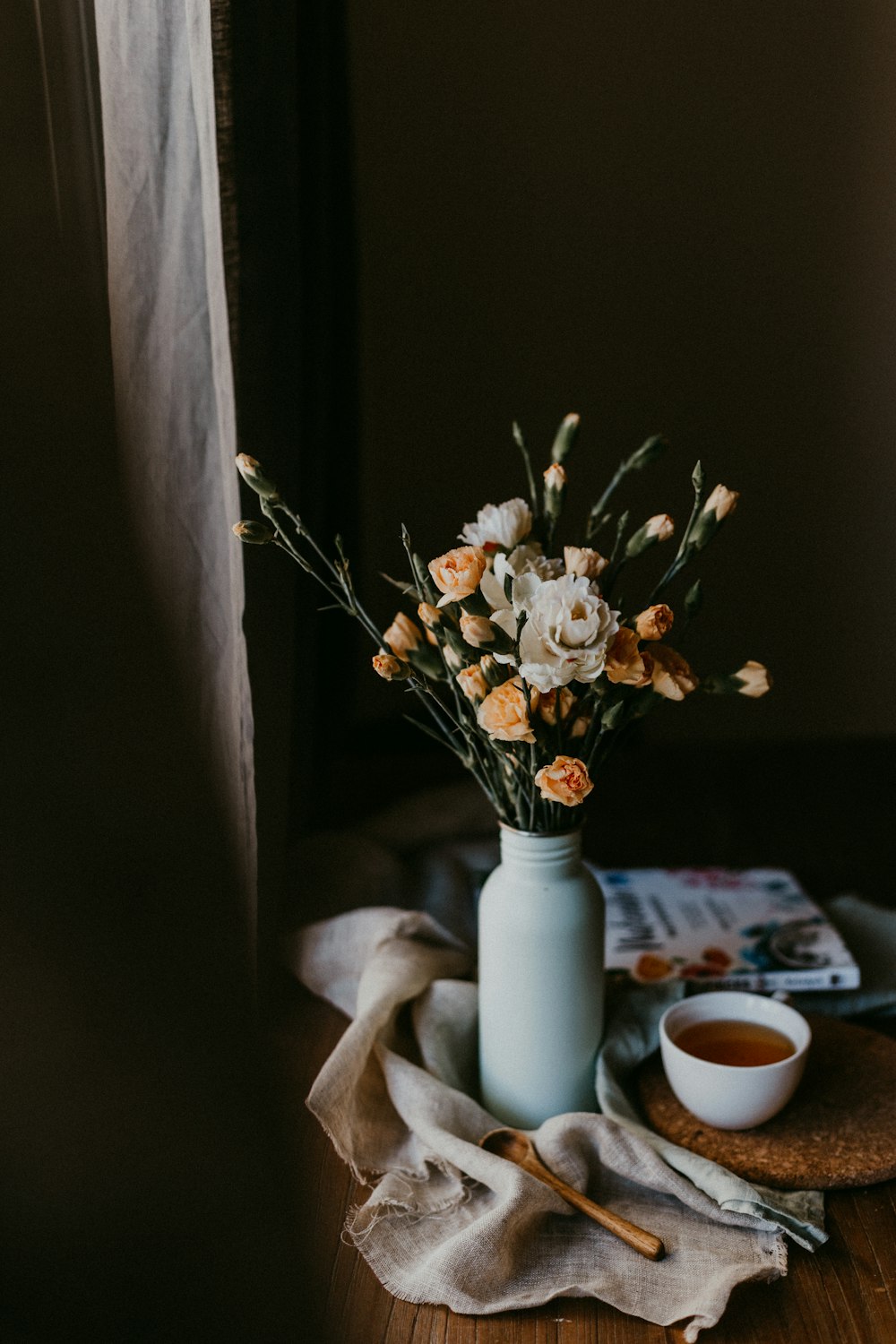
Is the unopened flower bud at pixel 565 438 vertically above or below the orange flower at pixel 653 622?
above

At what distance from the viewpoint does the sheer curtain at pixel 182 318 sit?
819mm

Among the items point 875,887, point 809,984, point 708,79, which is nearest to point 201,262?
point 809,984

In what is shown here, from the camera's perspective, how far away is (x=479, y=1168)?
29.7 inches

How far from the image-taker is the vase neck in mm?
784

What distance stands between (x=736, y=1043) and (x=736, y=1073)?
7 cm

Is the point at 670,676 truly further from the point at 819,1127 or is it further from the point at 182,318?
the point at 182,318

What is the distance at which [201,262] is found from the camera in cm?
88

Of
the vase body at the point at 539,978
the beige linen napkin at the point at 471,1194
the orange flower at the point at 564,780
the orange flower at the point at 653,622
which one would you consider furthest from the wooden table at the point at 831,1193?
the orange flower at the point at 653,622

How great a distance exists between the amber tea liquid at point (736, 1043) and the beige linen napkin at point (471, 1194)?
0.08 metres

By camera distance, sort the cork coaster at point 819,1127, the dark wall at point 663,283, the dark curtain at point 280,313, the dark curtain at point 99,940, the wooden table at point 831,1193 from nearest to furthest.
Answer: the dark curtain at point 99,940 < the wooden table at point 831,1193 < the cork coaster at point 819,1127 < the dark curtain at point 280,313 < the dark wall at point 663,283

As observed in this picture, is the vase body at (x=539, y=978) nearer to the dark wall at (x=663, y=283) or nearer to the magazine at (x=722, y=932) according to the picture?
the magazine at (x=722, y=932)

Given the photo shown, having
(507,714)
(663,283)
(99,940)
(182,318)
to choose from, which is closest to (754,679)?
(507,714)

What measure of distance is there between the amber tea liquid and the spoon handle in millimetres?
122

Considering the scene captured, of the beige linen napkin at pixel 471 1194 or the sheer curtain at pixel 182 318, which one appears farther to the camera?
the sheer curtain at pixel 182 318
